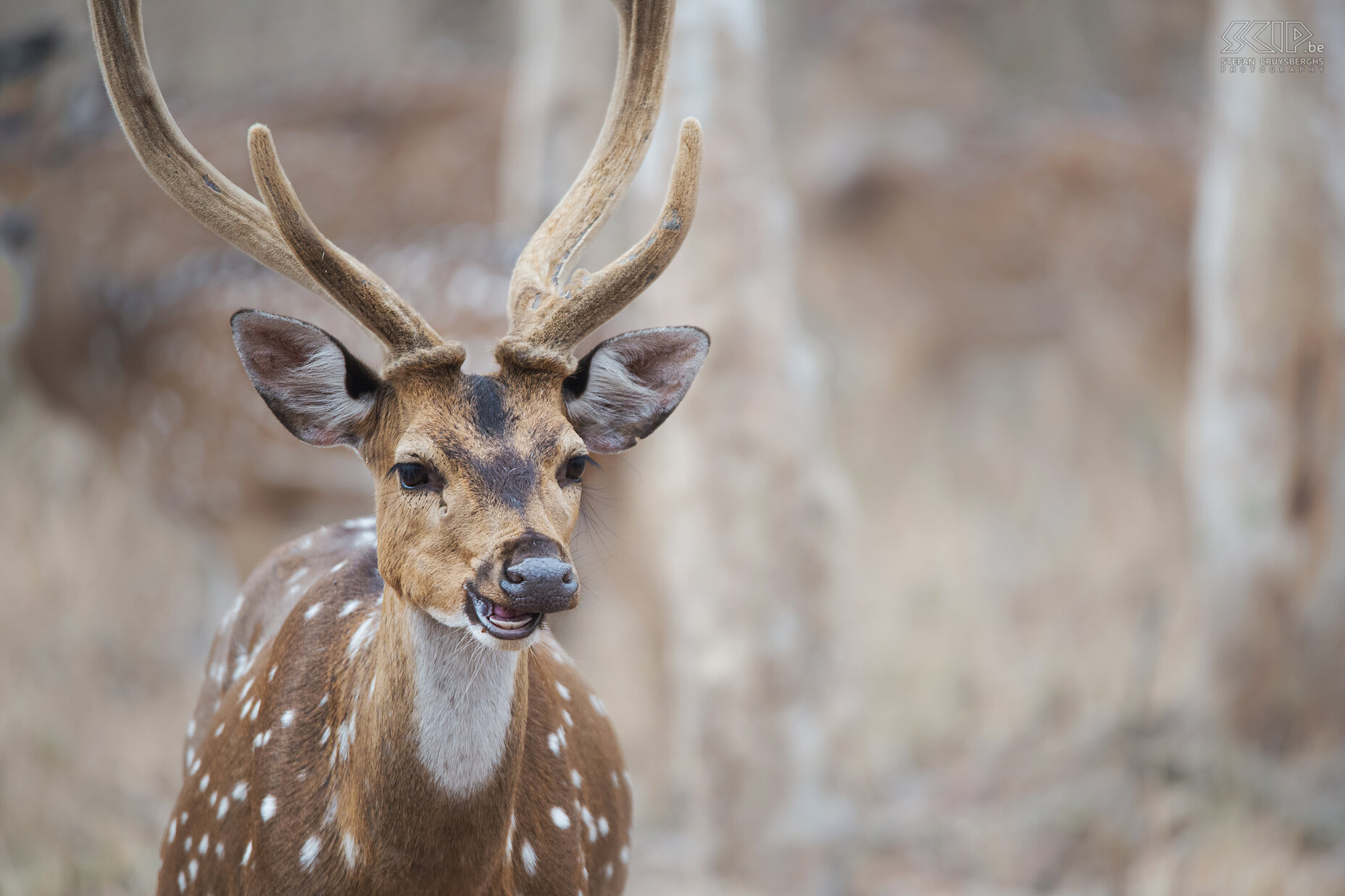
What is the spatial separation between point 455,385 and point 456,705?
1.63ft

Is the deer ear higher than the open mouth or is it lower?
higher

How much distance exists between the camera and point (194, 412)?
580cm

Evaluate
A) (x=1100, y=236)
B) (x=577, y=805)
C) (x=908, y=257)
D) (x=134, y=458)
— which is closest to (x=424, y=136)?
(x=134, y=458)

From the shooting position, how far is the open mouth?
1723 mm

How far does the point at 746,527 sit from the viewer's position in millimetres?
4047

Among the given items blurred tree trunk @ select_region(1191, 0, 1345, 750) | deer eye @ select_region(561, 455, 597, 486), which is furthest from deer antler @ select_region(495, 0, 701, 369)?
blurred tree trunk @ select_region(1191, 0, 1345, 750)

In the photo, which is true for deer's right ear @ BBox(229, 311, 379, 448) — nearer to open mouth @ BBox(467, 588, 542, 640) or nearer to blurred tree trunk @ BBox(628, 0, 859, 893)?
open mouth @ BBox(467, 588, 542, 640)

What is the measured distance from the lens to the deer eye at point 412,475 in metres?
1.85

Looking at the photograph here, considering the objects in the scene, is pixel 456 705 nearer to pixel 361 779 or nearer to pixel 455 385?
pixel 361 779

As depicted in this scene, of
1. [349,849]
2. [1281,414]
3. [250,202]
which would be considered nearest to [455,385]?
[250,202]

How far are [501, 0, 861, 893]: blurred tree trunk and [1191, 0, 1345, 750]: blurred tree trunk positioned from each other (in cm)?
160

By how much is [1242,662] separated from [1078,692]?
1034 millimetres

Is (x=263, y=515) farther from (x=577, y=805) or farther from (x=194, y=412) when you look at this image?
(x=577, y=805)

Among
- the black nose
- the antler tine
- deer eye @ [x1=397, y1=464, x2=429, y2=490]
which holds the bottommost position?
the black nose
